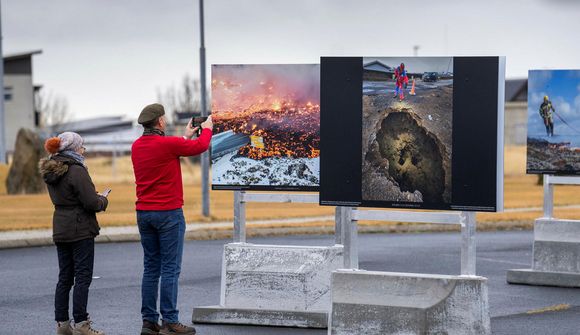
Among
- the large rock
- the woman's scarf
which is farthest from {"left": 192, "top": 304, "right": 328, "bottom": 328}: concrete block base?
the large rock

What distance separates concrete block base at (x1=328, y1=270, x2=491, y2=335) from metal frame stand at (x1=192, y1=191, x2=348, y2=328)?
1.26 metres

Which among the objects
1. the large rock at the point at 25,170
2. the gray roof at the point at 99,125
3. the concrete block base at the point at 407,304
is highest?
the concrete block base at the point at 407,304

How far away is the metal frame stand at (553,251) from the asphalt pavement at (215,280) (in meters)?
0.21

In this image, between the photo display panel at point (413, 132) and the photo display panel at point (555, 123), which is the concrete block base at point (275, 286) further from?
the photo display panel at point (555, 123)

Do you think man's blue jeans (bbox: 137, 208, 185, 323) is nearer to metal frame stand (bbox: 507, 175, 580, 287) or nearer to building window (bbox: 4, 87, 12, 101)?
metal frame stand (bbox: 507, 175, 580, 287)

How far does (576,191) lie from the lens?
35.9 m

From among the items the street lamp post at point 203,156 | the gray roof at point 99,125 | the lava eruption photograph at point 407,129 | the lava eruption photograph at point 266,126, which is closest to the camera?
the lava eruption photograph at point 407,129

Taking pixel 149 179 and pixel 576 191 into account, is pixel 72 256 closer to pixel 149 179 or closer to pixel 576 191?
pixel 149 179

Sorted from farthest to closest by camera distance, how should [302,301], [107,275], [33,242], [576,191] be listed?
[576,191] → [33,242] → [107,275] → [302,301]

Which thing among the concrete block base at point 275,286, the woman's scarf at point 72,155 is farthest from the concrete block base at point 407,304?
the woman's scarf at point 72,155

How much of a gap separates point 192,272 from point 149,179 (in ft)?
17.9

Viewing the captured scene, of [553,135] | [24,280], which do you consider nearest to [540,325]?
[553,135]

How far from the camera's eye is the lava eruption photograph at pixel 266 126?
33.8ft

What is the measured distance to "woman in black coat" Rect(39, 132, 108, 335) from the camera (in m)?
9.48
